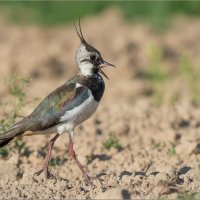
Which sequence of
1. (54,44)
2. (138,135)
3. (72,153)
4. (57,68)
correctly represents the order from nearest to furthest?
1. (72,153)
2. (138,135)
3. (57,68)
4. (54,44)

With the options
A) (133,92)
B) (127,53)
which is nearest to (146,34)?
(127,53)

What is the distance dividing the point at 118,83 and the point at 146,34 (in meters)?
2.90

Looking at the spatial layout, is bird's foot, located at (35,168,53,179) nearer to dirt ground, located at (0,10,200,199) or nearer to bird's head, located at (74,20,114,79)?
dirt ground, located at (0,10,200,199)

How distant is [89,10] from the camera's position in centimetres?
1842

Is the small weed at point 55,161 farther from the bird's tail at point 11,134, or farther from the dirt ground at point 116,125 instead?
the bird's tail at point 11,134

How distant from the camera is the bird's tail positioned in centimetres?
752

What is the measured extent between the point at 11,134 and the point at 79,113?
2.42 ft

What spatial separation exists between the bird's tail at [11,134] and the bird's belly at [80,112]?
44 centimetres

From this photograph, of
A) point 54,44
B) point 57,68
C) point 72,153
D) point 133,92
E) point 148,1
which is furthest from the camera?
point 148,1

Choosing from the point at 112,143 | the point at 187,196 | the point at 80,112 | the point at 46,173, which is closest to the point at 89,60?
the point at 80,112

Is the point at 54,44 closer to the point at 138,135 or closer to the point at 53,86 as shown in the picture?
the point at 53,86

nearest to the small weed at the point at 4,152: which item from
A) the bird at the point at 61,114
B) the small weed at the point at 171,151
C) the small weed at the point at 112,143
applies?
the bird at the point at 61,114

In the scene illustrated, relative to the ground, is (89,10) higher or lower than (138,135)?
higher

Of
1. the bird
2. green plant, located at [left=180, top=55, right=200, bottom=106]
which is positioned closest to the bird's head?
the bird
